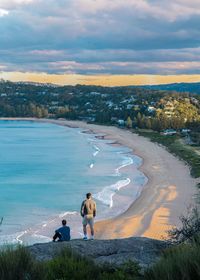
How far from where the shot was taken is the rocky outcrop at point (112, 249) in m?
8.74

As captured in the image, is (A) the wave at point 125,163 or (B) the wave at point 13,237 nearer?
(B) the wave at point 13,237

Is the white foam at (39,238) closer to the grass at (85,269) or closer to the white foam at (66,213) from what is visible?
the white foam at (66,213)

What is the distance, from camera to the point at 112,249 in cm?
973

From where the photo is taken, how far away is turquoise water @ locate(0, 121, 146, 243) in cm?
2898

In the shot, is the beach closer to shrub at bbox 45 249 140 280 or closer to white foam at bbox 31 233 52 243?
white foam at bbox 31 233 52 243

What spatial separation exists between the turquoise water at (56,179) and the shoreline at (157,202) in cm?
109

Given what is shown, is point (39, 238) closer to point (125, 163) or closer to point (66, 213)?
point (66, 213)

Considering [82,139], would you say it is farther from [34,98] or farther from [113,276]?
[34,98]

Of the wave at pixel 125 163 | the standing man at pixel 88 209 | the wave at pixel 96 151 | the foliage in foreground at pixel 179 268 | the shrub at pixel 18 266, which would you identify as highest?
the foliage in foreground at pixel 179 268

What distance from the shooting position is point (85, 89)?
181 meters

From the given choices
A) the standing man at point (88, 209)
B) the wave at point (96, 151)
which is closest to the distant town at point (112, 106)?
the wave at point (96, 151)

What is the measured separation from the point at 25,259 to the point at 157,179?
34.2 m

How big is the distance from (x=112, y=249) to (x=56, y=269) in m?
3.51

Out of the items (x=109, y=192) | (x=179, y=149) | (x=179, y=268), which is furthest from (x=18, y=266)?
(x=179, y=149)
